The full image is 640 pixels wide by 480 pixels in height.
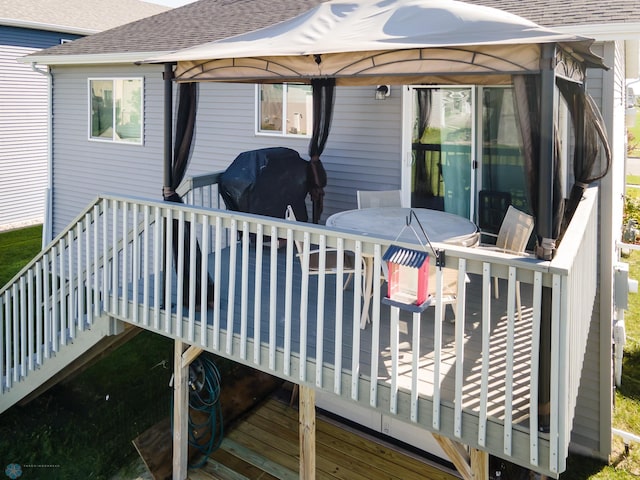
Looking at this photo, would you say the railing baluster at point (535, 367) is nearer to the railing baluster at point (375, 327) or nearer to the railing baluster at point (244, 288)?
the railing baluster at point (375, 327)

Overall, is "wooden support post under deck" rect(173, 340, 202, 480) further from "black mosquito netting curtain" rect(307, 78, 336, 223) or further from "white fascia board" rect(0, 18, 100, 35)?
"white fascia board" rect(0, 18, 100, 35)

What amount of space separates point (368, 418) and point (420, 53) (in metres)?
4.35

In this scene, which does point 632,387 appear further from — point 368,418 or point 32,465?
point 32,465

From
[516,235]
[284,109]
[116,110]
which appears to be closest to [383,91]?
[284,109]

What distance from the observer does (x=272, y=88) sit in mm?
7633

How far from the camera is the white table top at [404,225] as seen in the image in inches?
170

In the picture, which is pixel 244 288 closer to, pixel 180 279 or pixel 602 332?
pixel 180 279

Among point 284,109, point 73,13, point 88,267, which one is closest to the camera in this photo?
point 88,267

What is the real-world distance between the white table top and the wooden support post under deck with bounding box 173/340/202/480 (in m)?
1.89

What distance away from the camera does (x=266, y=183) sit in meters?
6.15

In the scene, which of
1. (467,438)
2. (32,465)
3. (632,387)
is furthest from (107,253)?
(632,387)

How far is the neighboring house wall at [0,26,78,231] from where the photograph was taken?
13961 millimetres

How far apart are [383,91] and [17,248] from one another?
972cm

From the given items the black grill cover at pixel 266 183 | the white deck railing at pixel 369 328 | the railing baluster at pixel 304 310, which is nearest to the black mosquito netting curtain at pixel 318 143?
the black grill cover at pixel 266 183
